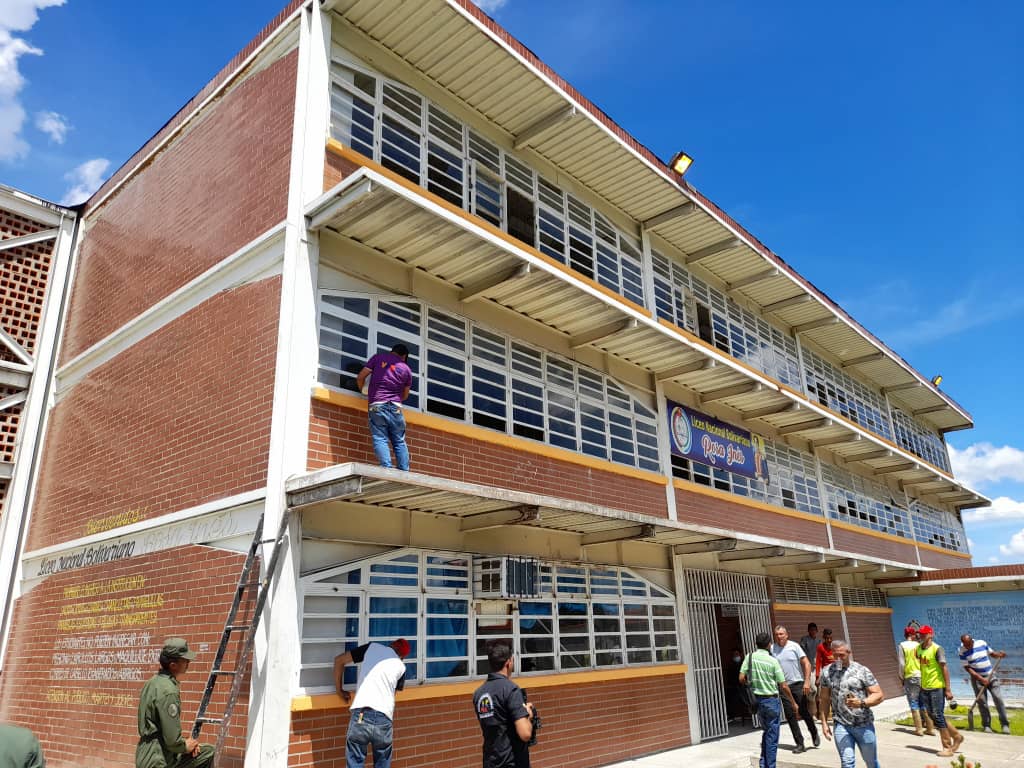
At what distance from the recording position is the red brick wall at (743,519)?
45.3 feet

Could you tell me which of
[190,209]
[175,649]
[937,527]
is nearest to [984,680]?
[175,649]

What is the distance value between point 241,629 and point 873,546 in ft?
62.8

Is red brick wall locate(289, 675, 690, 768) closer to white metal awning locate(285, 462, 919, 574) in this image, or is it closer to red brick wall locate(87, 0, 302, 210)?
white metal awning locate(285, 462, 919, 574)

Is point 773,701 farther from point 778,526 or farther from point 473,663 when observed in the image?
point 778,526

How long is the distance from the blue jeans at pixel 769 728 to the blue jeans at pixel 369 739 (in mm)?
4404

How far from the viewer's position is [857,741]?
24.3ft

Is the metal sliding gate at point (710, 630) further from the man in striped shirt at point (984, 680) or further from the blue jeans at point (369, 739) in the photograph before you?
the blue jeans at point (369, 739)

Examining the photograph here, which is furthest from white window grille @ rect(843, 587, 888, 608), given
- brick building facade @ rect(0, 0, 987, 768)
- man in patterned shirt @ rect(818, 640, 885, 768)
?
man in patterned shirt @ rect(818, 640, 885, 768)

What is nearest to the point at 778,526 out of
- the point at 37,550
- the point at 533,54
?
the point at 533,54

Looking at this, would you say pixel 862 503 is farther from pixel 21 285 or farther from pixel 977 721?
pixel 21 285

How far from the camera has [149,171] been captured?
12.3 metres

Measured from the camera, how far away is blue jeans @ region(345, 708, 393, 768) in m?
6.71

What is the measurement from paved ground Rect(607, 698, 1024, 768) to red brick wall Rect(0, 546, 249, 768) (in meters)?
5.83

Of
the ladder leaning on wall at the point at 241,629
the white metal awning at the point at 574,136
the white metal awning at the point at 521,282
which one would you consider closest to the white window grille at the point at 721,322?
the white metal awning at the point at 574,136
